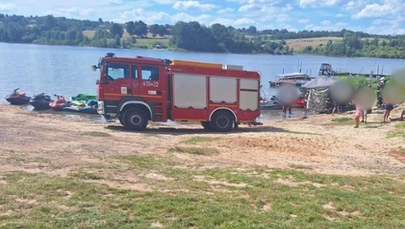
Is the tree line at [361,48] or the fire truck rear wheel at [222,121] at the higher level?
the fire truck rear wheel at [222,121]

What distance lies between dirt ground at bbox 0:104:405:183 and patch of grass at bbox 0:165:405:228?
144 centimetres

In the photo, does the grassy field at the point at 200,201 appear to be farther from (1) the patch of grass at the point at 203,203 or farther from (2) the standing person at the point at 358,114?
(2) the standing person at the point at 358,114

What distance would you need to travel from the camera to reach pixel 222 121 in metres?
22.2

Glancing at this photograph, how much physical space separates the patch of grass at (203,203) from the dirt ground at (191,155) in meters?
1.44

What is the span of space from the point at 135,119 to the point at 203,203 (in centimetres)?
1270

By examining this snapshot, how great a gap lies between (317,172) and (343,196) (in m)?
3.15

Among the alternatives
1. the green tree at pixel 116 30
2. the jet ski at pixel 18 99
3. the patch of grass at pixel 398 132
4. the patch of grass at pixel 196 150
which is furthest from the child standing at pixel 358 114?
the green tree at pixel 116 30

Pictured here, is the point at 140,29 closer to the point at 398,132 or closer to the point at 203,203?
the point at 398,132

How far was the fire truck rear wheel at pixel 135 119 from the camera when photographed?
2058cm

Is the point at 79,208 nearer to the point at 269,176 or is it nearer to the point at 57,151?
the point at 269,176

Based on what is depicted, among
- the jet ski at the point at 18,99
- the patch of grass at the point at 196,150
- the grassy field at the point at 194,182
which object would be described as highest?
the grassy field at the point at 194,182

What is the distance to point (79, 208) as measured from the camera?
784cm

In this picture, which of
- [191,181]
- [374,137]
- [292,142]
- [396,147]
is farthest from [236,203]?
[374,137]

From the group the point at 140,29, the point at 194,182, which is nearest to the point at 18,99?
the point at 194,182
